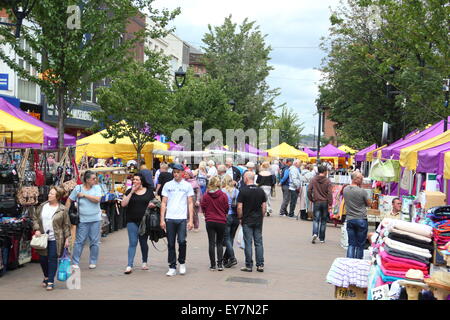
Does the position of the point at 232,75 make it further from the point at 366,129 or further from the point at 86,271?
the point at 86,271

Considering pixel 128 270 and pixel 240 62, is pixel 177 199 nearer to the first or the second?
pixel 128 270

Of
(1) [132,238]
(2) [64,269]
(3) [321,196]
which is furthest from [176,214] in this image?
(3) [321,196]

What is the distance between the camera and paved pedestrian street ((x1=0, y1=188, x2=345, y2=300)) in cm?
858

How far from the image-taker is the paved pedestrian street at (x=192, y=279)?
858 centimetres

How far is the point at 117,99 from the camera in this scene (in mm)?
24781

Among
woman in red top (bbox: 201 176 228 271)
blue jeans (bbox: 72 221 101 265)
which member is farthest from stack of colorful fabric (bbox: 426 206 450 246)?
blue jeans (bbox: 72 221 101 265)

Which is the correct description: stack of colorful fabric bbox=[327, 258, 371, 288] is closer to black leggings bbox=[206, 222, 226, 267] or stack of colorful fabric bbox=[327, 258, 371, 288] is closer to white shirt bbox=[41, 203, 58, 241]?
black leggings bbox=[206, 222, 226, 267]

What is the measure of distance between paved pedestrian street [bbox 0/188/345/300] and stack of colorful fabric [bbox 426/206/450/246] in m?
2.17

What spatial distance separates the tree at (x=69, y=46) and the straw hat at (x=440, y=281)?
10.7 metres

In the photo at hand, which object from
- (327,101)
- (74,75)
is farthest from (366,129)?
(74,75)

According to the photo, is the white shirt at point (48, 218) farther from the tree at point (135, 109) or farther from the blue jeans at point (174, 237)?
the tree at point (135, 109)

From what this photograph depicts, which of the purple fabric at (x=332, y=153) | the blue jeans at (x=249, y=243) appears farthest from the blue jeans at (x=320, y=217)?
the purple fabric at (x=332, y=153)

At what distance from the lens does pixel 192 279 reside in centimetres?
982

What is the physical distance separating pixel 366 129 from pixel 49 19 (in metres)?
22.2
